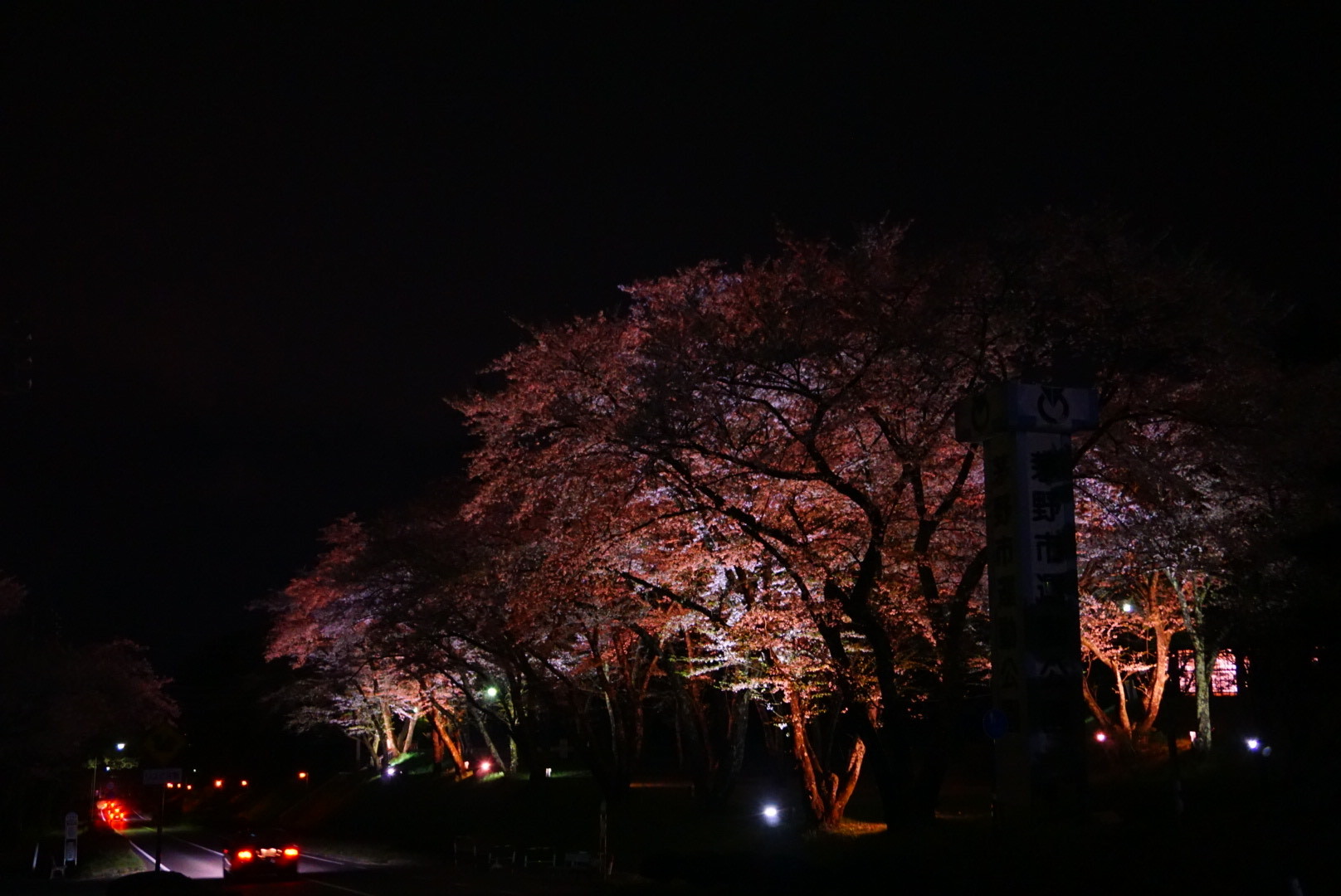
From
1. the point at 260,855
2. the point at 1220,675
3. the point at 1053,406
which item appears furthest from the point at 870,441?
the point at 1220,675

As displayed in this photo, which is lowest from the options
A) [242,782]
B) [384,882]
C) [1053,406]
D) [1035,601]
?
[242,782]

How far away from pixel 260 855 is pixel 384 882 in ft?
15.1

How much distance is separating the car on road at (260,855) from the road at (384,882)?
0.63 m

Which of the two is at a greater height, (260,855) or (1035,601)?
(1035,601)

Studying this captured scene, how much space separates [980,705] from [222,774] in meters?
60.8

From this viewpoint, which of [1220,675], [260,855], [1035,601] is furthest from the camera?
[1220,675]

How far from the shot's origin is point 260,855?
2745 centimetres

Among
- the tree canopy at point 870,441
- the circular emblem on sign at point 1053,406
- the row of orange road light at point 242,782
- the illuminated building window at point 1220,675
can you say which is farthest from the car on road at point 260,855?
the row of orange road light at point 242,782

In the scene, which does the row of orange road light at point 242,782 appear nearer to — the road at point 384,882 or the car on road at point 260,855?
the road at point 384,882

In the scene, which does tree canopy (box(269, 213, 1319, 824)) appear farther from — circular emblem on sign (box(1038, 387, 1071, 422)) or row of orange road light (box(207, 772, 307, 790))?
row of orange road light (box(207, 772, 307, 790))

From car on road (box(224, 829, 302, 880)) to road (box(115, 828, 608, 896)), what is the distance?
63cm

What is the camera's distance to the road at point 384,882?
2152cm

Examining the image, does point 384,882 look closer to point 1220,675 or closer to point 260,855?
point 260,855

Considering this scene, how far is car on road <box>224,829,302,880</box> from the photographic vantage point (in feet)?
89.1
